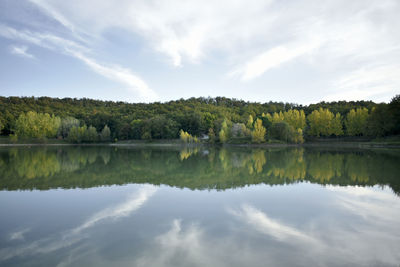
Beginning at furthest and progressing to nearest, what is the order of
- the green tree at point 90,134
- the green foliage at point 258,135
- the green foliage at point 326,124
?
the green tree at point 90,134 < the green foliage at point 326,124 < the green foliage at point 258,135

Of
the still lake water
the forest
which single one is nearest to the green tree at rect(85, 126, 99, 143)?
the forest

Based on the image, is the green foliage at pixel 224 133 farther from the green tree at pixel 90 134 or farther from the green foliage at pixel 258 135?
the green tree at pixel 90 134

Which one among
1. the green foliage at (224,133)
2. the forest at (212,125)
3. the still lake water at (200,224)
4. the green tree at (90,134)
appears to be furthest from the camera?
the green tree at (90,134)

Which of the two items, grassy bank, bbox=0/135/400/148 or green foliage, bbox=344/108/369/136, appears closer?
grassy bank, bbox=0/135/400/148

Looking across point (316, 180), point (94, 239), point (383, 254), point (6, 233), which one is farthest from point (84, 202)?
point (316, 180)

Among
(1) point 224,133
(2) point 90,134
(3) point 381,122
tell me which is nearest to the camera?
(3) point 381,122

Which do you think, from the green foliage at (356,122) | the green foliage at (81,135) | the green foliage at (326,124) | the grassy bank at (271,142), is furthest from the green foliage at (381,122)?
the green foliage at (81,135)

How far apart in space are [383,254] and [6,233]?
7074 mm

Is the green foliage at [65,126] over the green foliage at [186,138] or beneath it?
over

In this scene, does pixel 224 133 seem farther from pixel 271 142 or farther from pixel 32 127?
pixel 32 127

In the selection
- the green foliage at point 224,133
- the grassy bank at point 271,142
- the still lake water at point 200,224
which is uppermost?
the green foliage at point 224,133

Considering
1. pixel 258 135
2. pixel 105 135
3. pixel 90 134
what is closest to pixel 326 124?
pixel 258 135

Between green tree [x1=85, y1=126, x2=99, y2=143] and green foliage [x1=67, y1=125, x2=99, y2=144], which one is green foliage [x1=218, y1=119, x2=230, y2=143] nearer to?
green tree [x1=85, y1=126, x2=99, y2=143]

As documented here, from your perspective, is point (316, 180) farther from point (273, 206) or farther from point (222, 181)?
point (273, 206)
